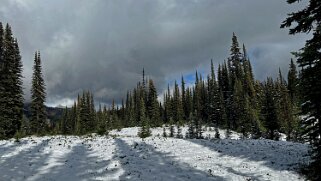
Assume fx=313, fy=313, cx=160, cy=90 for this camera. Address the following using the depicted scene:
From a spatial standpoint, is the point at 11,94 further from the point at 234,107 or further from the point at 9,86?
the point at 234,107

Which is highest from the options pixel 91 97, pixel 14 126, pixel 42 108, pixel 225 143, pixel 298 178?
pixel 91 97

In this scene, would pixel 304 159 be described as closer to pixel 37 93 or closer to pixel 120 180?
pixel 120 180

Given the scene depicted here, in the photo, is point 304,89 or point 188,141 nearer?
point 304,89

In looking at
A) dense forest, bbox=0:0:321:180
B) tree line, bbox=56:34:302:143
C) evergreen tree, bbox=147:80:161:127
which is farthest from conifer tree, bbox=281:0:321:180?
evergreen tree, bbox=147:80:161:127

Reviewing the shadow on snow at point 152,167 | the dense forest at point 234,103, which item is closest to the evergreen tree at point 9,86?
the dense forest at point 234,103

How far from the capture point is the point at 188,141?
91.8ft

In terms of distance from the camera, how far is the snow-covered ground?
58.7 feet

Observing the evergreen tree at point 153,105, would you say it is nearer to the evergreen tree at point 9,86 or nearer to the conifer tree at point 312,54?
the evergreen tree at point 9,86

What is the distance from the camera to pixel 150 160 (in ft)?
69.8

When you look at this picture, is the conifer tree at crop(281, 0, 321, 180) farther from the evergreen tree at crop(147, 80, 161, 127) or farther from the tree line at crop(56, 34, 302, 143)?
the evergreen tree at crop(147, 80, 161, 127)

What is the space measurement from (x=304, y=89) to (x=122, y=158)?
12.6 metres

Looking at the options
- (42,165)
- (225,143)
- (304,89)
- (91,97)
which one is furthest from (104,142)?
(91,97)

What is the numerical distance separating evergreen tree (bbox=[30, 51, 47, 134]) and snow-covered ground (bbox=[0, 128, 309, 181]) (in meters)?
26.4

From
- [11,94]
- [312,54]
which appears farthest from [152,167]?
[11,94]
